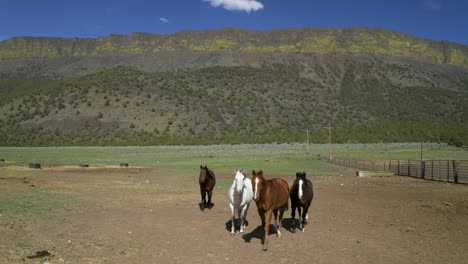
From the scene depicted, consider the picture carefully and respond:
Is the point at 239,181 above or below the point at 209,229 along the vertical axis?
above

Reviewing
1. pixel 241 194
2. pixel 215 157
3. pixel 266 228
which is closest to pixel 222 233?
pixel 241 194

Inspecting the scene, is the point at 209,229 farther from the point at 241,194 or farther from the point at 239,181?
the point at 239,181

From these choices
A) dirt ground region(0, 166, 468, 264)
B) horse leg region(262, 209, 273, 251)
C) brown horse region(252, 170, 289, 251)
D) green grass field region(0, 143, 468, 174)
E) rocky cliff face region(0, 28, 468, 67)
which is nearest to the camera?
dirt ground region(0, 166, 468, 264)

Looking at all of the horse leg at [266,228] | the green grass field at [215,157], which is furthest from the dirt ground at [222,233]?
the green grass field at [215,157]

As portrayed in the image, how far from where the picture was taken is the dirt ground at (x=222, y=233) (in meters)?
10.9

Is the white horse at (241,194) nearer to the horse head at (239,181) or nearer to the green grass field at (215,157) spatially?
the horse head at (239,181)

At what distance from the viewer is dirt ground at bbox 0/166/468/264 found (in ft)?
35.9

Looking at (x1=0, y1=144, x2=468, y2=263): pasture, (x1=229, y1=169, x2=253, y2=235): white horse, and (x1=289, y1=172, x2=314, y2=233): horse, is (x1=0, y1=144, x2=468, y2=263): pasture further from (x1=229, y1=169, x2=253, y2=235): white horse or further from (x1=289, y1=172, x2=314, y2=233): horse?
(x1=229, y1=169, x2=253, y2=235): white horse

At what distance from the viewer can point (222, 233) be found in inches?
540

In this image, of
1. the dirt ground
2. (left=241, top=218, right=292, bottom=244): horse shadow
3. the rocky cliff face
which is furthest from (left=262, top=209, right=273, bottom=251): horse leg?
the rocky cliff face

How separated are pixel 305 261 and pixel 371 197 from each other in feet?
42.7

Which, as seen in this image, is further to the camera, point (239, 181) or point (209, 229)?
point (209, 229)

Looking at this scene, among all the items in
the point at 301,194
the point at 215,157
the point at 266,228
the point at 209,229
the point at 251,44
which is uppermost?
the point at 251,44

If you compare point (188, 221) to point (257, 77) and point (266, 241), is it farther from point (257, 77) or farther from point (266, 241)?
point (257, 77)
